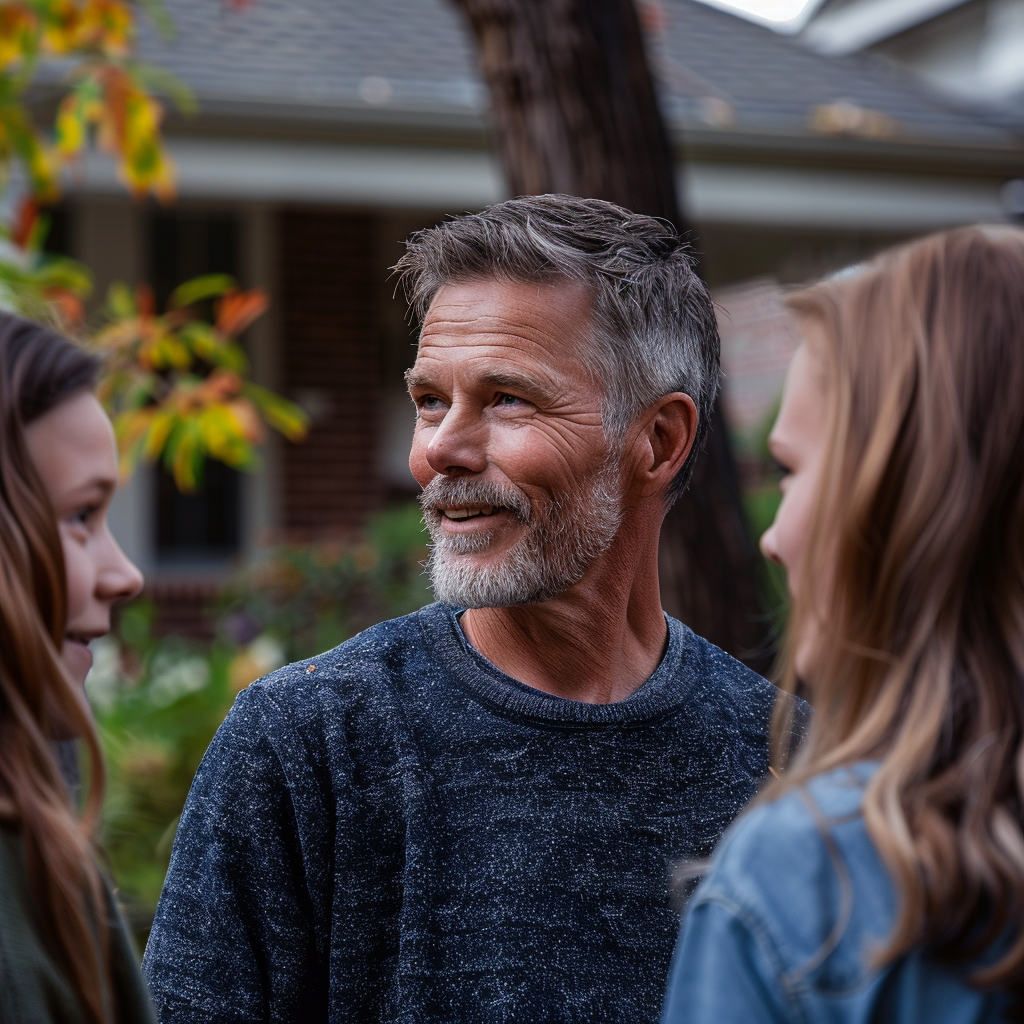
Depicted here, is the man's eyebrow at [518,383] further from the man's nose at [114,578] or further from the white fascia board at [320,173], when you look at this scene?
the white fascia board at [320,173]

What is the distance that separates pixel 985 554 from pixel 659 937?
88cm

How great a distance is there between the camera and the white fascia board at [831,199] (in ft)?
26.1

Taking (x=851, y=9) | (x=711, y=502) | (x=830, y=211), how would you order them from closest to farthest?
1. (x=711, y=502)
2. (x=830, y=211)
3. (x=851, y=9)

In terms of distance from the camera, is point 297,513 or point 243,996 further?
point 297,513

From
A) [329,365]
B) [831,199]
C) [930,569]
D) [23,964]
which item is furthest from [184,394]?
[831,199]

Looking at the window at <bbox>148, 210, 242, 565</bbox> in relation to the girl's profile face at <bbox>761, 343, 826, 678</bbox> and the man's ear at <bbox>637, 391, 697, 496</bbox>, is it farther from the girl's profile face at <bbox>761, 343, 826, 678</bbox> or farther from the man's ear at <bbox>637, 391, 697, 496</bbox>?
the girl's profile face at <bbox>761, 343, 826, 678</bbox>

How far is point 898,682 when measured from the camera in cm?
116

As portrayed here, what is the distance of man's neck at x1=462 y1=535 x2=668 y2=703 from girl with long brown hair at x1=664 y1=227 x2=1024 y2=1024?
2.42 ft

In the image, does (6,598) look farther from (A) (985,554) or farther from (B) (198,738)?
(B) (198,738)

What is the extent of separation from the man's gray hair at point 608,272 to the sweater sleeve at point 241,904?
0.74 m

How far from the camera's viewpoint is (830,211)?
8.23 metres

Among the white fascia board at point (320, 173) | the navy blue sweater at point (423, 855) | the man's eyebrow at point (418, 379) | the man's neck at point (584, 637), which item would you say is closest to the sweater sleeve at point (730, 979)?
the navy blue sweater at point (423, 855)

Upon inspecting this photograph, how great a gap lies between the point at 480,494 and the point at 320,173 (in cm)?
568

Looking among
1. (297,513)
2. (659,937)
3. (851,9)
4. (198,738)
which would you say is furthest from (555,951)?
(851,9)
